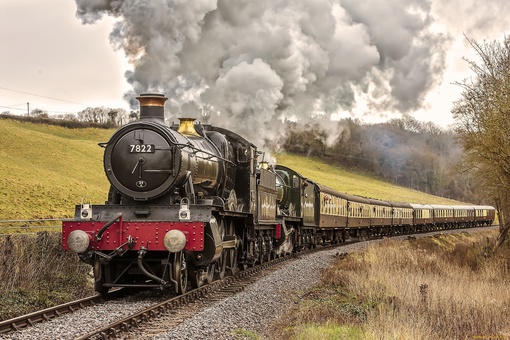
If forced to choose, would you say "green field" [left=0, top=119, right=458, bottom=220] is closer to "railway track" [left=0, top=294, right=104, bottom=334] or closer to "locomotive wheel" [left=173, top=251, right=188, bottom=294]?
"locomotive wheel" [left=173, top=251, right=188, bottom=294]

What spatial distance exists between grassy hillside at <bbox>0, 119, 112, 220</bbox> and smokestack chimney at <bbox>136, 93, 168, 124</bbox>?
18938mm

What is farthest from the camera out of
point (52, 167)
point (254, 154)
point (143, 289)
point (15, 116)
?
point (15, 116)

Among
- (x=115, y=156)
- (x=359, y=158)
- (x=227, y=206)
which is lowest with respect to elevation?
(x=227, y=206)

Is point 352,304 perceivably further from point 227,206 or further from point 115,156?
point 115,156

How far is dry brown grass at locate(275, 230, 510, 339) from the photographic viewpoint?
8.53 meters

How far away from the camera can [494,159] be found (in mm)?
18156

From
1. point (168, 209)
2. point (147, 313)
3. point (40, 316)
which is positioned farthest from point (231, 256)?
point (40, 316)

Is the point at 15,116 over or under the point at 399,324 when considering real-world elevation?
over

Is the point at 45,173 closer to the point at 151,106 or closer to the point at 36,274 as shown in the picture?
the point at 36,274

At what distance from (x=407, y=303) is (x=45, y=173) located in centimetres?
3609

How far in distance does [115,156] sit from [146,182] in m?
0.83

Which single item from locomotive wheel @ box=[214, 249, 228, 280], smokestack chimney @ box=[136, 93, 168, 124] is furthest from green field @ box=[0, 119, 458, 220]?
smokestack chimney @ box=[136, 93, 168, 124]

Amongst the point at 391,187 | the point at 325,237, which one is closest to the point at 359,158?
the point at 391,187

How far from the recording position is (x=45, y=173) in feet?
140
